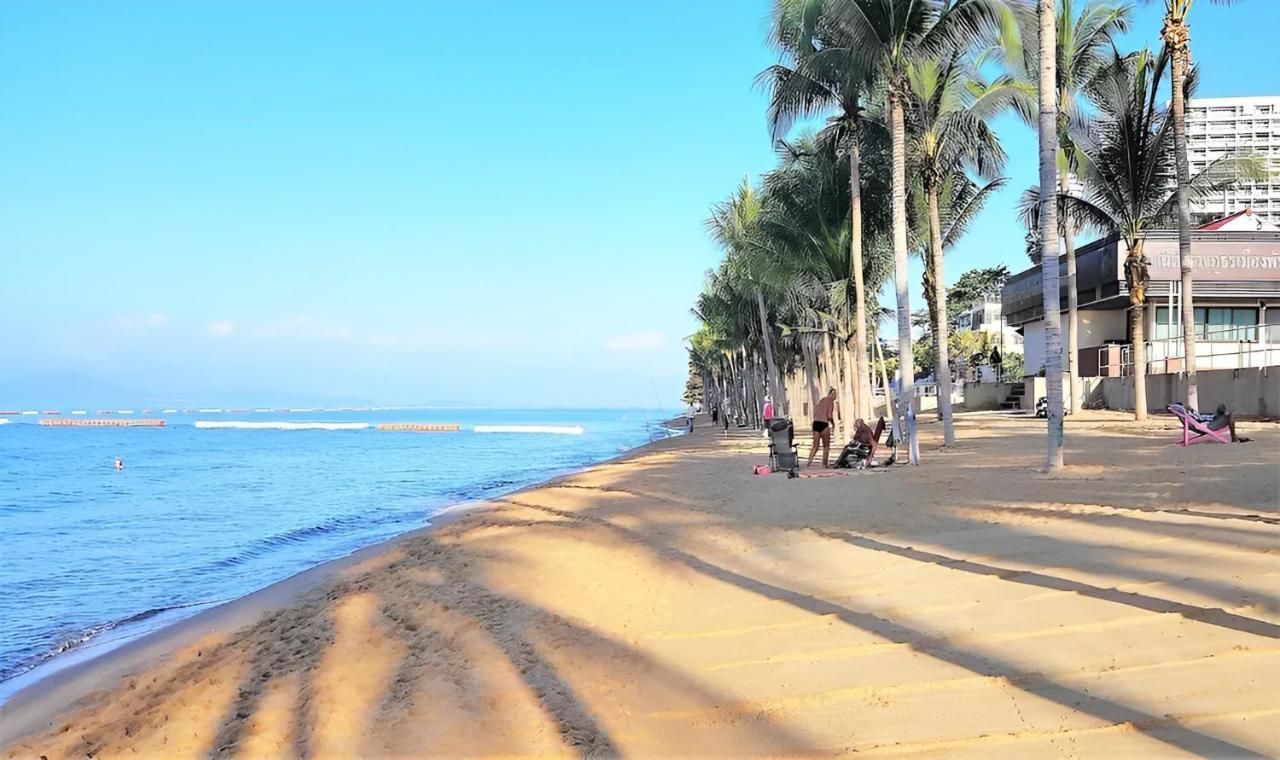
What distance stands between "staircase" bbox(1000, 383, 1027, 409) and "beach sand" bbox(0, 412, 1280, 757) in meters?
26.5

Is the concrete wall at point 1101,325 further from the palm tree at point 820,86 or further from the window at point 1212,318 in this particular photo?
the palm tree at point 820,86

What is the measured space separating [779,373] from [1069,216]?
28438 mm

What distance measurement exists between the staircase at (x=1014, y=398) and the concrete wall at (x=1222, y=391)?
28.4ft

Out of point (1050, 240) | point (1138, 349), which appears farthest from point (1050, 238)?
point (1138, 349)

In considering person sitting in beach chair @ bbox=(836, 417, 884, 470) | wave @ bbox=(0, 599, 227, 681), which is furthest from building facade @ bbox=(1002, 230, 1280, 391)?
wave @ bbox=(0, 599, 227, 681)

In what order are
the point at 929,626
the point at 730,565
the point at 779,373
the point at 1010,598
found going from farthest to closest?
the point at 779,373 → the point at 730,565 → the point at 1010,598 → the point at 929,626

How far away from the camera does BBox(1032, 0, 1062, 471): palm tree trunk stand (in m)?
11.5

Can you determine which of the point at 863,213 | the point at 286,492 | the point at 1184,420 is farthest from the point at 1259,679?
the point at 286,492

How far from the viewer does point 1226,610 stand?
475 cm

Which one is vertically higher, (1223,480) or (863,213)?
(863,213)

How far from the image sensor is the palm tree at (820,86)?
17.4 meters

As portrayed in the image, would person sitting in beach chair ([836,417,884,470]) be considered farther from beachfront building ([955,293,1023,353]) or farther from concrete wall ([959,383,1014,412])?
beachfront building ([955,293,1023,353])

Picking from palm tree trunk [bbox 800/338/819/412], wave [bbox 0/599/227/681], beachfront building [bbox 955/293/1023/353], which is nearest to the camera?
wave [bbox 0/599/227/681]

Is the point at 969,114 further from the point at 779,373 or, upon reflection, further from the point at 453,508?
the point at 779,373
